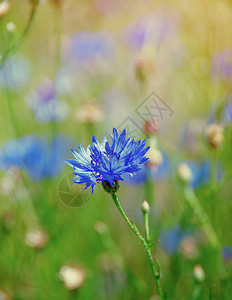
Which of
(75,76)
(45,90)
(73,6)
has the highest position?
(73,6)

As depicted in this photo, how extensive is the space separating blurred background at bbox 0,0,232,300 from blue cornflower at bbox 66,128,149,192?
131 millimetres

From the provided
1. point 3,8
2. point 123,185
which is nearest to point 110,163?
point 3,8

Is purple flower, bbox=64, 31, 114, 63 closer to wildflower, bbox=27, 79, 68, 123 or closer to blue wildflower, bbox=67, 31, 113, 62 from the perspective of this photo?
blue wildflower, bbox=67, 31, 113, 62

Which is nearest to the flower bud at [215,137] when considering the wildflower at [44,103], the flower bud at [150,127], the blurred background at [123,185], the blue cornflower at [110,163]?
the blurred background at [123,185]

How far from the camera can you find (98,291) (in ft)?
3.48

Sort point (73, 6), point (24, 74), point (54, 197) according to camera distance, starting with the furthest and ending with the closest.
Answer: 1. point (73, 6)
2. point (24, 74)
3. point (54, 197)

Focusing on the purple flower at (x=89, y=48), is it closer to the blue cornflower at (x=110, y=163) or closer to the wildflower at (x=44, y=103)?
the wildflower at (x=44, y=103)

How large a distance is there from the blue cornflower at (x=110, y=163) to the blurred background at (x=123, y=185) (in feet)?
0.43

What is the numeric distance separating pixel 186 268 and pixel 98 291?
25 centimetres

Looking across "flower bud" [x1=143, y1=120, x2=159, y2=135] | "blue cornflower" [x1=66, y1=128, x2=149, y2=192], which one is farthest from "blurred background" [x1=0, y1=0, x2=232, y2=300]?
"blue cornflower" [x1=66, y1=128, x2=149, y2=192]

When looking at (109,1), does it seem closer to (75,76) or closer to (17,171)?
(75,76)

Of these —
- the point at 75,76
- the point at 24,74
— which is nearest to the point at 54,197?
the point at 75,76

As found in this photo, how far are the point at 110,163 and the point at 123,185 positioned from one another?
3.09ft

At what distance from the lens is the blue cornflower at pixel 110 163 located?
1.59 ft
